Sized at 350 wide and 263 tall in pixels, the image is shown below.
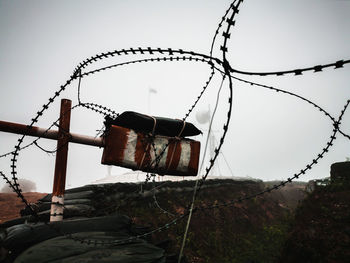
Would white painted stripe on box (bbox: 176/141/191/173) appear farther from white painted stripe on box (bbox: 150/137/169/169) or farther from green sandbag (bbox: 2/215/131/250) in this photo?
green sandbag (bbox: 2/215/131/250)

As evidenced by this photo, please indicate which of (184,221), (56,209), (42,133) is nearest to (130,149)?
(42,133)

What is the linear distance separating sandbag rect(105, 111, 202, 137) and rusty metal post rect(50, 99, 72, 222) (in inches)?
22.5

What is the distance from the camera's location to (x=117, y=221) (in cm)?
301

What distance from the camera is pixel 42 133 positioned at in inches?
93.7

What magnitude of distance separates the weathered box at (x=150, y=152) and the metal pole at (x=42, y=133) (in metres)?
0.26

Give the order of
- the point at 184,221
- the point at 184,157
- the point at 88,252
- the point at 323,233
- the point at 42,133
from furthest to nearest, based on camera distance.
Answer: the point at 184,221
the point at 323,233
the point at 184,157
the point at 42,133
the point at 88,252

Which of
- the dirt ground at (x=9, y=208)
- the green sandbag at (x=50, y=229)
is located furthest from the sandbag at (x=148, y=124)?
the dirt ground at (x=9, y=208)

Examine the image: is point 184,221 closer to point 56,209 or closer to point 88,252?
point 88,252

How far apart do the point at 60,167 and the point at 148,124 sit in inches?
53.3

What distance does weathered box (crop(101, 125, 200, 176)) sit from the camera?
7.71ft

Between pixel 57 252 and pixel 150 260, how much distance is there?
1.06 meters

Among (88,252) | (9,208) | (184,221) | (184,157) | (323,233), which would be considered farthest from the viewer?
(9,208)

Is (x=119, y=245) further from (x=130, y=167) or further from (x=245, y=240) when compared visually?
(x=245, y=240)

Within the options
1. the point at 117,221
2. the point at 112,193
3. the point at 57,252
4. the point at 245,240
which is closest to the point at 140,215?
the point at 112,193
